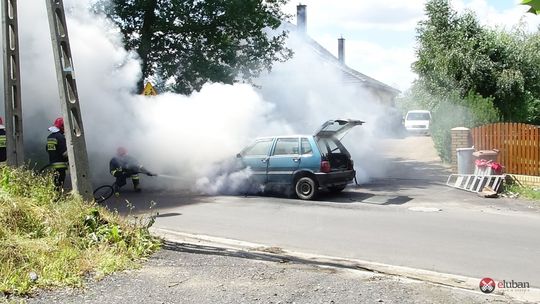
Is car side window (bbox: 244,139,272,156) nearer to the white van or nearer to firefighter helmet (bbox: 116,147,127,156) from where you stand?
firefighter helmet (bbox: 116,147,127,156)

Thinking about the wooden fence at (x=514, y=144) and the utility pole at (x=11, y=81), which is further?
the wooden fence at (x=514, y=144)

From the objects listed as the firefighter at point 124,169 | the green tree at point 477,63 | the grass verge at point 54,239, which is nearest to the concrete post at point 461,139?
the green tree at point 477,63

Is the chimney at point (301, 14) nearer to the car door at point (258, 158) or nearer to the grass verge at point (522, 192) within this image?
the car door at point (258, 158)

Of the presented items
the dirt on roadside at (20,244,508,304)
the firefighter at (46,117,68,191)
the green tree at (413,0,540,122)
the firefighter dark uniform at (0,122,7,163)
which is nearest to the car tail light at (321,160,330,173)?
the firefighter at (46,117,68,191)

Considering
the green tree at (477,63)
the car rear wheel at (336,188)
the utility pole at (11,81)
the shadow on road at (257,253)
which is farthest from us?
the green tree at (477,63)

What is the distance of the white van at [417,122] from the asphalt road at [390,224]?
20043mm

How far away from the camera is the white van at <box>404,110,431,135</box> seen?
111ft

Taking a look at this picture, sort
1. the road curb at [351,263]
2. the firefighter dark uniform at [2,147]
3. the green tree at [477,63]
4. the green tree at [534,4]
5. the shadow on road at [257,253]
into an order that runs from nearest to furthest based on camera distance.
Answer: the green tree at [534,4]
the road curb at [351,263]
the shadow on road at [257,253]
the firefighter dark uniform at [2,147]
the green tree at [477,63]

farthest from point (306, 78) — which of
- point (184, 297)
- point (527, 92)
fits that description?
point (184, 297)

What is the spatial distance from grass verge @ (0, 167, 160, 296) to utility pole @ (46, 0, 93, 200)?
0.30 m

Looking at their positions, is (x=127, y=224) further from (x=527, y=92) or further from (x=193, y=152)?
(x=527, y=92)

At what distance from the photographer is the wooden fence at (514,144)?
13.5 metres

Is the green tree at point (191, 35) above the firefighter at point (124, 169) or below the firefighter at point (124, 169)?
above

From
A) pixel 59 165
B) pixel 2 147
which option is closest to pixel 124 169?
pixel 59 165
